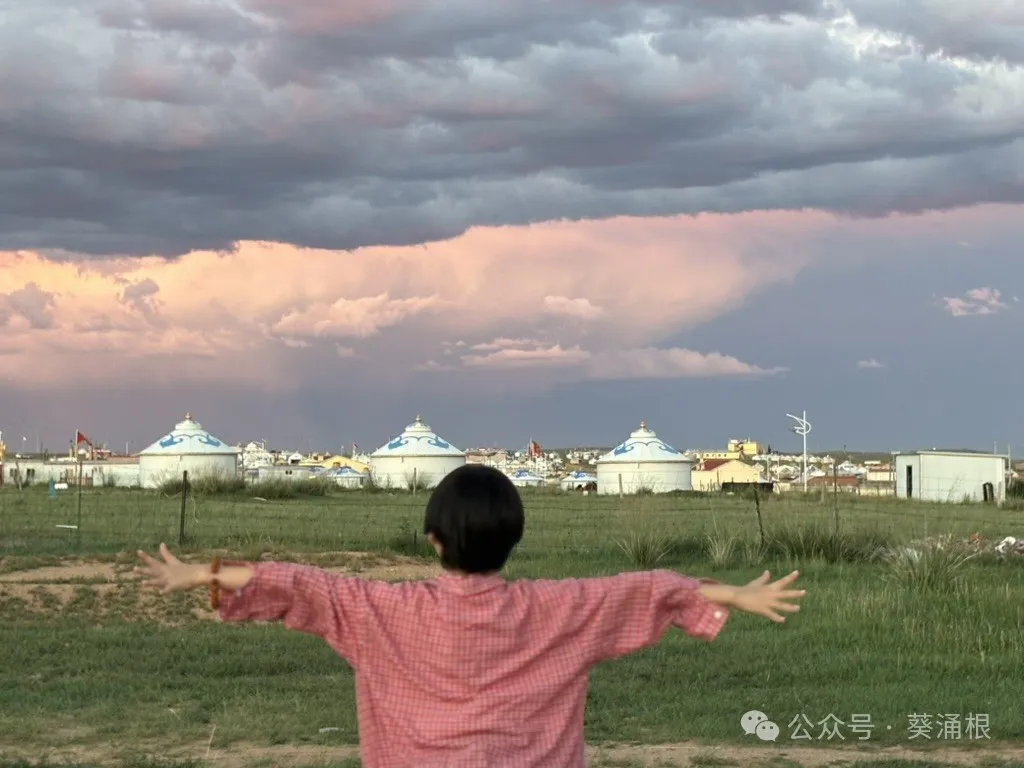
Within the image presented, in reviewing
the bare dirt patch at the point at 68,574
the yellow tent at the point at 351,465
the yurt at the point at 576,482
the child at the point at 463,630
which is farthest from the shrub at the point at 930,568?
the yellow tent at the point at 351,465

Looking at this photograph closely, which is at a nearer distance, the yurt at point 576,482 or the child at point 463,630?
the child at point 463,630

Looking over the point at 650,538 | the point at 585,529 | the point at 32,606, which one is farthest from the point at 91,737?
the point at 585,529

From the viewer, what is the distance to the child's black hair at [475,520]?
304 centimetres

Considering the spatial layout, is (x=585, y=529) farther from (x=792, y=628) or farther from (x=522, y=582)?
(x=522, y=582)

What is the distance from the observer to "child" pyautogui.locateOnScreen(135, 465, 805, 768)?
3.02m

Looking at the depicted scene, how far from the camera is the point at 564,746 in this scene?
3.06 m

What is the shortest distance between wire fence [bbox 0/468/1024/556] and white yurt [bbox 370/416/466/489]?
14.7 meters

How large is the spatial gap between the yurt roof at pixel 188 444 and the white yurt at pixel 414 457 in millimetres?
5876

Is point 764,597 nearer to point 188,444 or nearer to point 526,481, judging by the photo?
point 188,444

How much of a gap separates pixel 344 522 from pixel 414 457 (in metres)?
29.6

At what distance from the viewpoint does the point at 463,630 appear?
3029 millimetres

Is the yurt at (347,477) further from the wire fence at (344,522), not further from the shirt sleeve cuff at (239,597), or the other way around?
the shirt sleeve cuff at (239,597)

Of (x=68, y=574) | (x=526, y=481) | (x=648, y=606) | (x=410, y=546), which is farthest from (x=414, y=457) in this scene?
(x=648, y=606)

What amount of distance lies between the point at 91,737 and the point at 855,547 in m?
11.7
